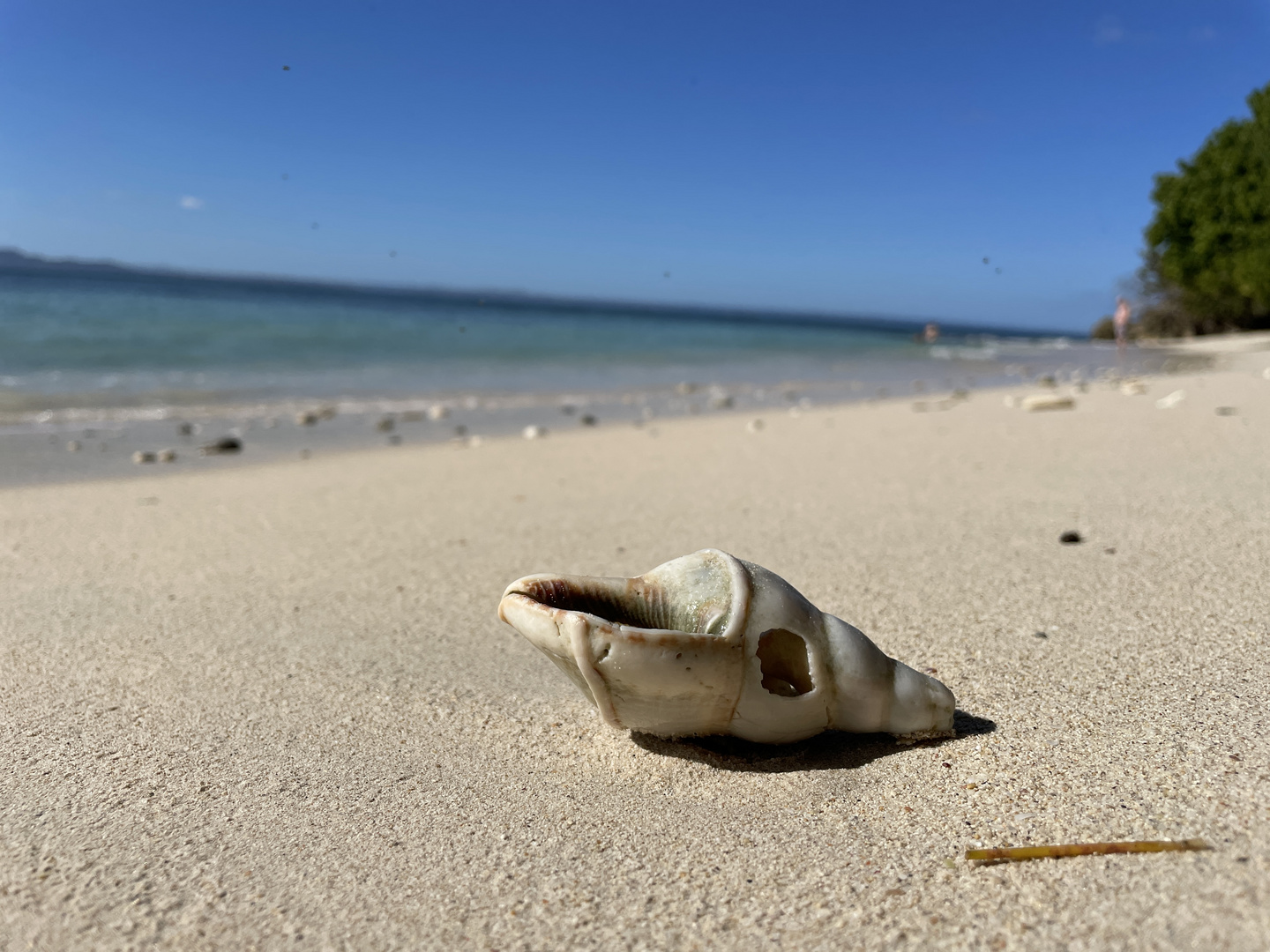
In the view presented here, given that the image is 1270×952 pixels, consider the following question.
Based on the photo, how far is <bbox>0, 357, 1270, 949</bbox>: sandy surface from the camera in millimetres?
1482

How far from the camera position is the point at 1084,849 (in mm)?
1546

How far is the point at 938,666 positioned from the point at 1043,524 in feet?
5.97

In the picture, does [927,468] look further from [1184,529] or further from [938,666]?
[938,666]

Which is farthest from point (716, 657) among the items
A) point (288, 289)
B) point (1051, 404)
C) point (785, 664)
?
point (288, 289)

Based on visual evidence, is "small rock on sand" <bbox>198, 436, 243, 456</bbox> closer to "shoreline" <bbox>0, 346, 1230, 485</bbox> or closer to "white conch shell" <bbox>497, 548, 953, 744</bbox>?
"shoreline" <bbox>0, 346, 1230, 485</bbox>

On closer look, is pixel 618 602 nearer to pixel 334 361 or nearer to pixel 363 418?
pixel 363 418

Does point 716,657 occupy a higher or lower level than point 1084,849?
higher

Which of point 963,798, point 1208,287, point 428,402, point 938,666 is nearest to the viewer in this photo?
point 963,798

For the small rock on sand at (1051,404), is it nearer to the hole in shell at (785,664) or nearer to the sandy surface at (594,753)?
the sandy surface at (594,753)

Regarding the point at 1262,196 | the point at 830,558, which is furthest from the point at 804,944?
the point at 1262,196

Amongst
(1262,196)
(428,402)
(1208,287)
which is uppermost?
(1262,196)

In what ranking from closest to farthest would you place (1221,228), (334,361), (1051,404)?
(1051,404)
(334,361)
(1221,228)

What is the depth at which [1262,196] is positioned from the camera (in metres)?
27.5

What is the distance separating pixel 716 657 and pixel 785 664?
30 centimetres
